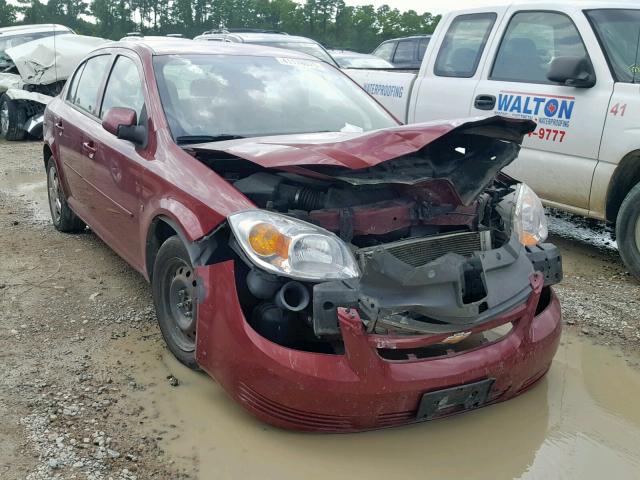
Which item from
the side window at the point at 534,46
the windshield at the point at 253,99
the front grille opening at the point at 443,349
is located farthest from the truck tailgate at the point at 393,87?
the front grille opening at the point at 443,349

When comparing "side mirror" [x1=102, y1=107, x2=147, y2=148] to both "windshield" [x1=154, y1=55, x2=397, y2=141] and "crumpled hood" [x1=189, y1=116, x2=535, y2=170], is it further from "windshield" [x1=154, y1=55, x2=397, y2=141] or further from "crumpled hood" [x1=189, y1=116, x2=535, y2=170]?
"crumpled hood" [x1=189, y1=116, x2=535, y2=170]

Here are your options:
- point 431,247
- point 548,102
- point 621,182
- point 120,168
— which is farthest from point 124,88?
point 621,182

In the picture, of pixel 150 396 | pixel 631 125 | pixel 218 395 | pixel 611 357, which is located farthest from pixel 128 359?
pixel 631 125

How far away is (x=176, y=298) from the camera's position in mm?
3418

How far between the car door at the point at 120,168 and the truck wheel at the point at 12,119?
889 centimetres

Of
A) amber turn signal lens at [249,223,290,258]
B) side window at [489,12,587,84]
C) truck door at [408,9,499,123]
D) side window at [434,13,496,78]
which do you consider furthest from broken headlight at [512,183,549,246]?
side window at [434,13,496,78]

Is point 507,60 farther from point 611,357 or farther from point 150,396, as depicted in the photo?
point 150,396

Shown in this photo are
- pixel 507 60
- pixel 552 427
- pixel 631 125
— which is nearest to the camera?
pixel 552 427

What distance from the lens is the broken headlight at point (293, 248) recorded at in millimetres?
2725

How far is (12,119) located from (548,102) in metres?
10.4

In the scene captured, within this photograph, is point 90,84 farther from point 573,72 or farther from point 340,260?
point 573,72

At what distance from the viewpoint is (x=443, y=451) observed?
2838 millimetres

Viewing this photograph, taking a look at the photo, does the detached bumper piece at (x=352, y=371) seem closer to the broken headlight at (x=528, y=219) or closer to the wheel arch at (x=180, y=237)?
the wheel arch at (x=180, y=237)

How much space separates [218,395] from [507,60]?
4.07 meters
